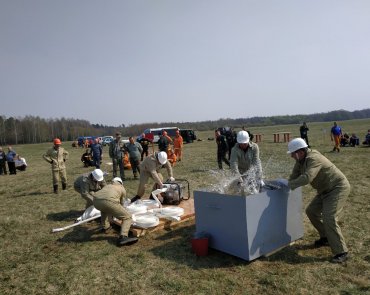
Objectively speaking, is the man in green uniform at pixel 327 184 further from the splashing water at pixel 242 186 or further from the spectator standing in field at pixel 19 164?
the spectator standing in field at pixel 19 164

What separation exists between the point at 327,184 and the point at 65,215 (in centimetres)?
623

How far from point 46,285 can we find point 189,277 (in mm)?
2021

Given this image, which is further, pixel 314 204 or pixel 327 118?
pixel 327 118

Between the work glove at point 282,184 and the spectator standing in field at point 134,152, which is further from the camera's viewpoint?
the spectator standing in field at point 134,152

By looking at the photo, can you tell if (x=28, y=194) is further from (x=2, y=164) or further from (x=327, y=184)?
(x=327, y=184)

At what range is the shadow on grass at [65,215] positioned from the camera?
7.69 meters

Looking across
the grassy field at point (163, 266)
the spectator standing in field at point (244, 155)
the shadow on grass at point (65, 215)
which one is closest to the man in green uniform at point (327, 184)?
the grassy field at point (163, 266)

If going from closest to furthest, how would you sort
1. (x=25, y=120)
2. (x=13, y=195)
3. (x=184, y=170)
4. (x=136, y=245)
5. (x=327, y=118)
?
(x=136, y=245) → (x=13, y=195) → (x=184, y=170) → (x=25, y=120) → (x=327, y=118)

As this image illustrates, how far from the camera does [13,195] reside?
11492 mm

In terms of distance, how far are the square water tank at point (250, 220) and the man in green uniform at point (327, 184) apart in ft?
1.41

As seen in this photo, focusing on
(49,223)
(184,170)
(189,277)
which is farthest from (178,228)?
(184,170)

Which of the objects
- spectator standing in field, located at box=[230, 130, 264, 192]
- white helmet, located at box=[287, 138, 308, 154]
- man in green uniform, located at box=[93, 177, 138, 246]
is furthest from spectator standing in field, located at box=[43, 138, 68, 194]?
white helmet, located at box=[287, 138, 308, 154]

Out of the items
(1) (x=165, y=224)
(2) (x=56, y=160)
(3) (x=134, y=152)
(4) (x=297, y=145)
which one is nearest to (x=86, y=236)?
(1) (x=165, y=224)

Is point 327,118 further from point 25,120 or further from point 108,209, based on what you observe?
point 108,209
